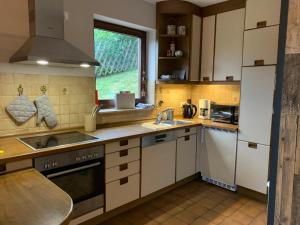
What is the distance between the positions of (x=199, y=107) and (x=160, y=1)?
1610 millimetres

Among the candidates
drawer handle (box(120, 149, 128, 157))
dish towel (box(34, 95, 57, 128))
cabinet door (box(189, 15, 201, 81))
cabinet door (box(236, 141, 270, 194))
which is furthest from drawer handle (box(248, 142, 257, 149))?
dish towel (box(34, 95, 57, 128))

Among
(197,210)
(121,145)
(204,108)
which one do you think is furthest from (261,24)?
(197,210)

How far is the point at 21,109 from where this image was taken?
2.07 meters

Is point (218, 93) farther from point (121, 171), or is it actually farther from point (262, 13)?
point (121, 171)

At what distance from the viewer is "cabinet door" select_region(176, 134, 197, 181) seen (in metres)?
2.93

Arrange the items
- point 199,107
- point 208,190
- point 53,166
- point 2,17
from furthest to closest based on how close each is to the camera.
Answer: point 199,107, point 208,190, point 2,17, point 53,166

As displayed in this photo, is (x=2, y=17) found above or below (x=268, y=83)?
above

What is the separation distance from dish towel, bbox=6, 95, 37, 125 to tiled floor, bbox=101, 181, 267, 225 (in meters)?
1.27

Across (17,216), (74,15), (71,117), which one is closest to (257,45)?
(74,15)

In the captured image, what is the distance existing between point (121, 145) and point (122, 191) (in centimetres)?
48

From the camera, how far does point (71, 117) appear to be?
8.01 ft

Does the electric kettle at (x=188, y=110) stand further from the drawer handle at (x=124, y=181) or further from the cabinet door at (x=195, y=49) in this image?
the drawer handle at (x=124, y=181)

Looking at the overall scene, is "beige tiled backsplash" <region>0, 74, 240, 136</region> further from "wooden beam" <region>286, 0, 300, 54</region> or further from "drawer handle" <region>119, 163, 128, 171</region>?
"wooden beam" <region>286, 0, 300, 54</region>

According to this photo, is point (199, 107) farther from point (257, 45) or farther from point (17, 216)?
point (17, 216)
